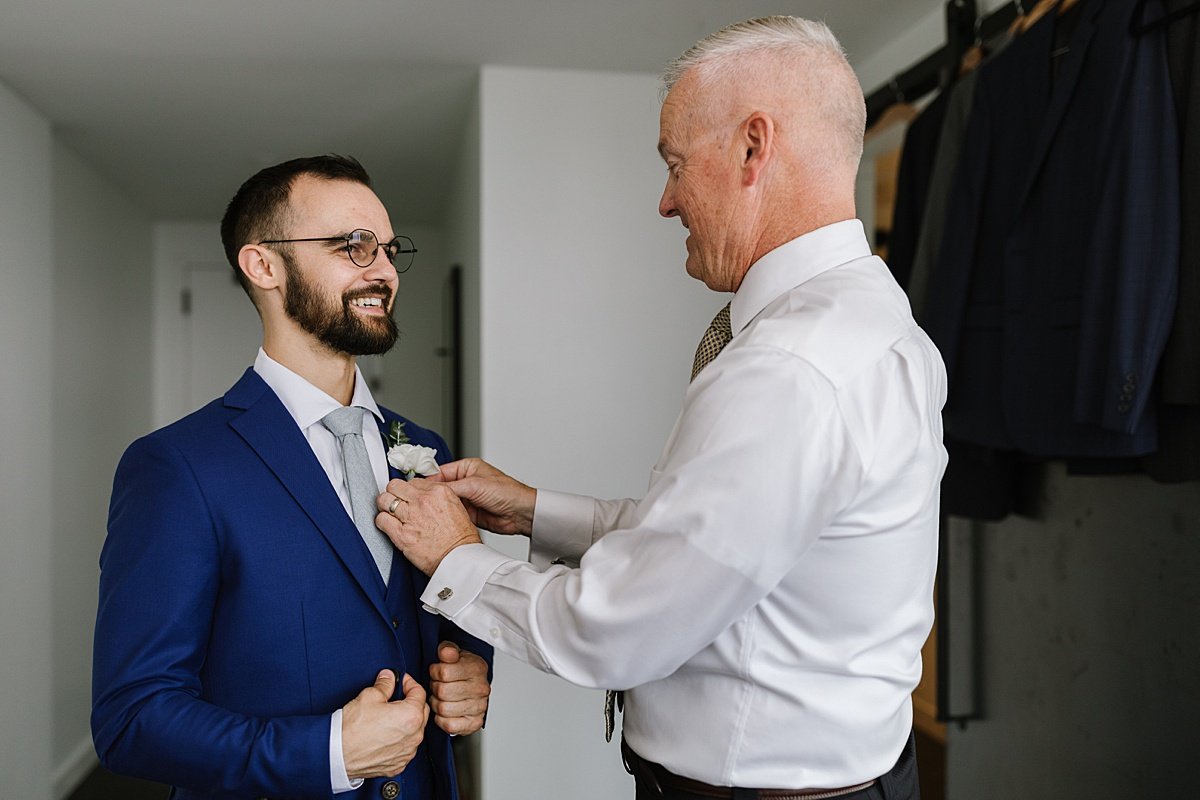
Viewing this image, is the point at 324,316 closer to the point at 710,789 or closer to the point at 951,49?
the point at 710,789

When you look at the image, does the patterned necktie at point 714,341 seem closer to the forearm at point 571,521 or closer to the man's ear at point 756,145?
the man's ear at point 756,145

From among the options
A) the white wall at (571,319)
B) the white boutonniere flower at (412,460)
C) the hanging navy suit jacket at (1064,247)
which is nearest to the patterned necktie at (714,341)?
the white boutonniere flower at (412,460)

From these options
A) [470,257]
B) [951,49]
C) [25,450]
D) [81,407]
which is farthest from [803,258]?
[81,407]

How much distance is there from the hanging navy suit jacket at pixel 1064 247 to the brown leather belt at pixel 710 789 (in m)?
1.10

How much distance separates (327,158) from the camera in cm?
171

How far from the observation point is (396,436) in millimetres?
1739

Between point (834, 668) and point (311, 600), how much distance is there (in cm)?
78

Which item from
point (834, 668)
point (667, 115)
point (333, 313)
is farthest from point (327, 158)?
point (834, 668)

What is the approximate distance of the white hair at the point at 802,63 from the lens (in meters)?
1.36

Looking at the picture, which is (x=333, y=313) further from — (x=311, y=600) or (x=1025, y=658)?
(x=1025, y=658)

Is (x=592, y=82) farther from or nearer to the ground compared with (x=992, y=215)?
farther from the ground

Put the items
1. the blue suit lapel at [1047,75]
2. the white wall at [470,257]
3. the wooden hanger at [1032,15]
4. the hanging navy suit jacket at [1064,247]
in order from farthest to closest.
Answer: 1. the white wall at [470,257]
2. the wooden hanger at [1032,15]
3. the blue suit lapel at [1047,75]
4. the hanging navy suit jacket at [1064,247]

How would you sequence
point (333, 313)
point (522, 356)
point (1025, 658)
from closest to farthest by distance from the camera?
1. point (333, 313)
2. point (1025, 658)
3. point (522, 356)

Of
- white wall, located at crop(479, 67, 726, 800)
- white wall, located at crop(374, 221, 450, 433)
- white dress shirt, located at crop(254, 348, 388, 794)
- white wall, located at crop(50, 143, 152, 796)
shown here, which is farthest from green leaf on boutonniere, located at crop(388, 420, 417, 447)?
white wall, located at crop(374, 221, 450, 433)
